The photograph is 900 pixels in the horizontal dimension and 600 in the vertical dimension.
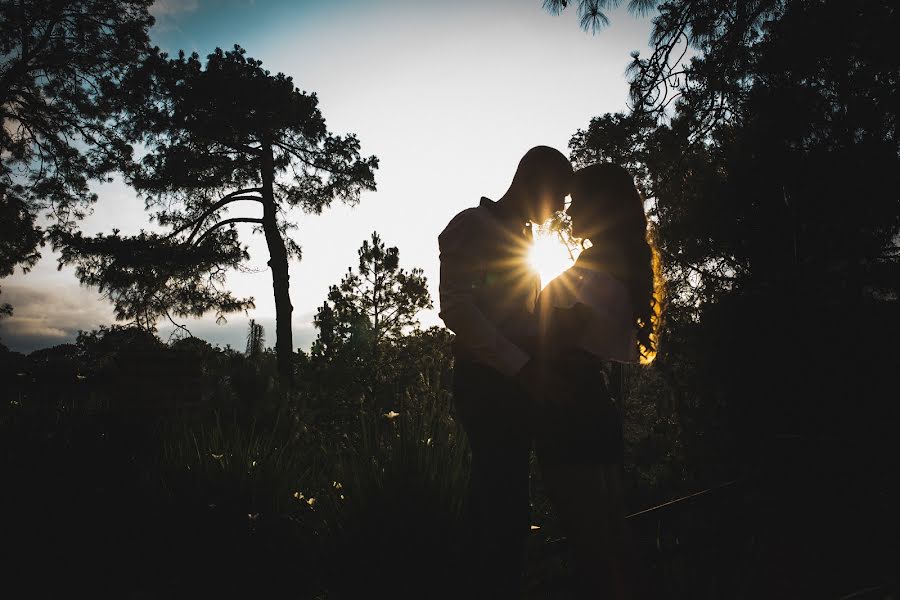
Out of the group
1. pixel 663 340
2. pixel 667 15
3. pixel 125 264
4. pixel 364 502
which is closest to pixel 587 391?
pixel 364 502

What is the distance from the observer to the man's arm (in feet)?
4.58

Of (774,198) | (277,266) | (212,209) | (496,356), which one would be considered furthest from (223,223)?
(496,356)

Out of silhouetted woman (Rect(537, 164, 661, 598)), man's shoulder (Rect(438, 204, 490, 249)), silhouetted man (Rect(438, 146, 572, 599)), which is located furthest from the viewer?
man's shoulder (Rect(438, 204, 490, 249))

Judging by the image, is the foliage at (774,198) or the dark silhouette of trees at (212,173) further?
the dark silhouette of trees at (212,173)

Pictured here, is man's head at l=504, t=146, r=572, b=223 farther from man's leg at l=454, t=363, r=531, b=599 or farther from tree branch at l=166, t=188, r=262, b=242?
tree branch at l=166, t=188, r=262, b=242

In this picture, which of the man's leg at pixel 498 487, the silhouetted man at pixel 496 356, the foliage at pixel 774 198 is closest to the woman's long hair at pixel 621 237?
the silhouetted man at pixel 496 356

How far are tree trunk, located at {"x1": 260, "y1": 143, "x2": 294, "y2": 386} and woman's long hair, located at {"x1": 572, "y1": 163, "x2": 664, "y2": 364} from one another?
13004mm

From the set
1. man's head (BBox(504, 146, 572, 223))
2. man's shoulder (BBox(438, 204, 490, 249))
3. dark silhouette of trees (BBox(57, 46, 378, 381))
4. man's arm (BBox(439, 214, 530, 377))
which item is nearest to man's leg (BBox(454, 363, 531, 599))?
man's arm (BBox(439, 214, 530, 377))

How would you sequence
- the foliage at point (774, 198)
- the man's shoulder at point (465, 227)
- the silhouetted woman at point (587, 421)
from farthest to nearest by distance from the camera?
1. the foliage at point (774, 198)
2. the man's shoulder at point (465, 227)
3. the silhouetted woman at point (587, 421)

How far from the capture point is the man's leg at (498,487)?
144cm

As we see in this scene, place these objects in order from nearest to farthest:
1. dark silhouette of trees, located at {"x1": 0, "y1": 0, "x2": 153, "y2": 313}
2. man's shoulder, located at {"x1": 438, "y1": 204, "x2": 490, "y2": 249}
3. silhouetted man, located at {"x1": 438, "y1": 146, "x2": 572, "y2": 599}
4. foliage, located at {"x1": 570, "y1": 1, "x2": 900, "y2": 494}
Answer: silhouetted man, located at {"x1": 438, "y1": 146, "x2": 572, "y2": 599}
man's shoulder, located at {"x1": 438, "y1": 204, "x2": 490, "y2": 249}
foliage, located at {"x1": 570, "y1": 1, "x2": 900, "y2": 494}
dark silhouette of trees, located at {"x1": 0, "y1": 0, "x2": 153, "y2": 313}

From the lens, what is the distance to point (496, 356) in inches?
55.3

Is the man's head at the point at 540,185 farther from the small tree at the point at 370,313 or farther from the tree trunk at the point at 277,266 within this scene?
the tree trunk at the point at 277,266

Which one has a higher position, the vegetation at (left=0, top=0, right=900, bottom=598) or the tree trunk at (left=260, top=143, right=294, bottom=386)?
the tree trunk at (left=260, top=143, right=294, bottom=386)
